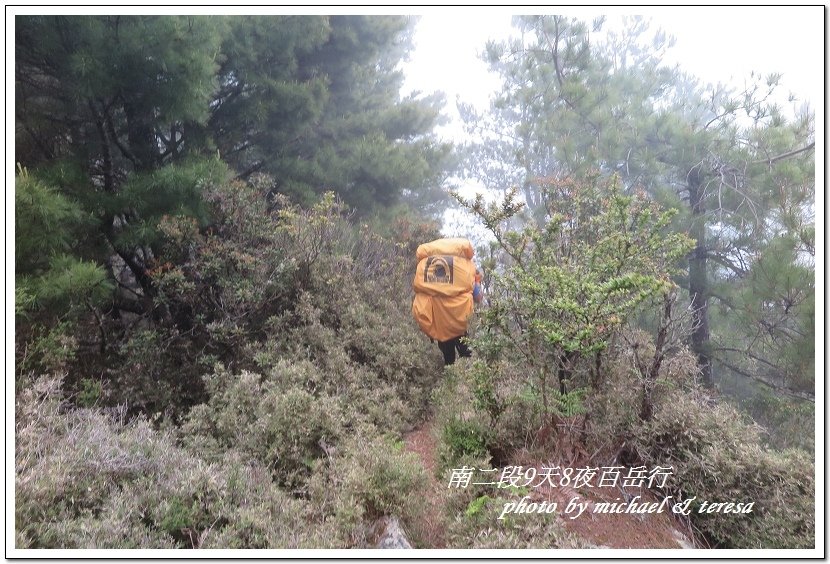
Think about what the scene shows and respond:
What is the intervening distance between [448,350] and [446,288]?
0.69 m

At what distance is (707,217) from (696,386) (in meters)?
2.14

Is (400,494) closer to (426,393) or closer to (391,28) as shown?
(426,393)

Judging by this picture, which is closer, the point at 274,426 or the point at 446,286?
the point at 274,426

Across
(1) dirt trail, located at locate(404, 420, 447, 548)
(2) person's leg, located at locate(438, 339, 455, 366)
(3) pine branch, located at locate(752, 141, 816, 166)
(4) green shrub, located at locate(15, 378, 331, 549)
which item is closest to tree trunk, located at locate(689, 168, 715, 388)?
(3) pine branch, located at locate(752, 141, 816, 166)

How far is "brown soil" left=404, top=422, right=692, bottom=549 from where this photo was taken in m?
2.06

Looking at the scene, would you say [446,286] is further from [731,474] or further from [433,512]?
[731,474]

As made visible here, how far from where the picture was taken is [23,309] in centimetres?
283

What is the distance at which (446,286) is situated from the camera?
3982 millimetres

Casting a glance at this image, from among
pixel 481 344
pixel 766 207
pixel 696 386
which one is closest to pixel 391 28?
pixel 481 344

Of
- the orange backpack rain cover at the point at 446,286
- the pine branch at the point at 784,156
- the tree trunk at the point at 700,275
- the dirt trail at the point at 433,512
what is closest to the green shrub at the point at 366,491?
the dirt trail at the point at 433,512

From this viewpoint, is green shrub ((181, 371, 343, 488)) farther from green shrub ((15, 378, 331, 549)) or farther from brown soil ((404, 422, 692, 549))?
brown soil ((404, 422, 692, 549))

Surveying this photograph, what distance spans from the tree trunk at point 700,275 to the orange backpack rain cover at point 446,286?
2.26 m

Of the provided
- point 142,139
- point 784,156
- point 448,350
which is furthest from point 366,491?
point 784,156

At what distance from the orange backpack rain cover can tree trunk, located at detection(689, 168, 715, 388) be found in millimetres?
2262
